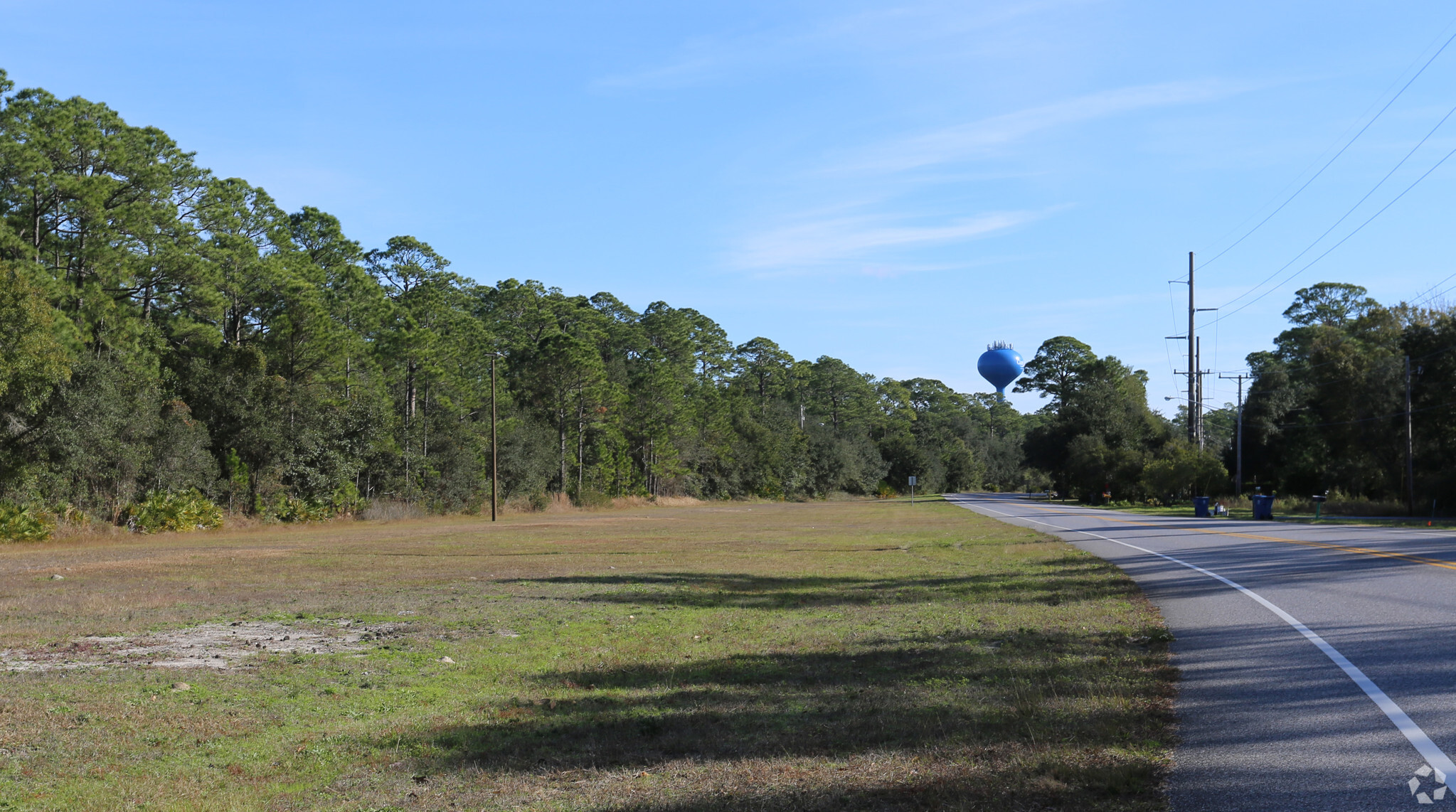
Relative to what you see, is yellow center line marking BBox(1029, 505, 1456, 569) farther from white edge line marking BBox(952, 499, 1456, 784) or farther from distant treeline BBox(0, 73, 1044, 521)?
distant treeline BBox(0, 73, 1044, 521)

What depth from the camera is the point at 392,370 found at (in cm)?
5900

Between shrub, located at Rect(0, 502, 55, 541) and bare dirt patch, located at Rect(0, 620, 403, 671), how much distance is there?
2432cm

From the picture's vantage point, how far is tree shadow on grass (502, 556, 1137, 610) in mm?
16438

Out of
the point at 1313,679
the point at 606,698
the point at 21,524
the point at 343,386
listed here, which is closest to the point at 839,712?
the point at 606,698

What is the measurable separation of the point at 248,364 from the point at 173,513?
30.5 feet

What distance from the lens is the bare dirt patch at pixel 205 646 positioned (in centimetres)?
1057

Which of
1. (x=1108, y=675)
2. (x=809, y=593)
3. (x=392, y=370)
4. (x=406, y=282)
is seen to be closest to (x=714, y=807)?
(x=1108, y=675)

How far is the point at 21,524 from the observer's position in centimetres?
3228

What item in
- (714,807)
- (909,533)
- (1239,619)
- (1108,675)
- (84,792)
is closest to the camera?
(714,807)

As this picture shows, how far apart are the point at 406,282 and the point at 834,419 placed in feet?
271

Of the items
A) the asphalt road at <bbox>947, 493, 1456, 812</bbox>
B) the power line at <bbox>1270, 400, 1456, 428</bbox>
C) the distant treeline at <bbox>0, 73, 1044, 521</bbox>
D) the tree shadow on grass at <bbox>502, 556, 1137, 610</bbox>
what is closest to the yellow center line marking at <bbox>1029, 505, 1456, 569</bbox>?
the asphalt road at <bbox>947, 493, 1456, 812</bbox>

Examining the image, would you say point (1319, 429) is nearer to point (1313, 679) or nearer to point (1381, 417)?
point (1381, 417)

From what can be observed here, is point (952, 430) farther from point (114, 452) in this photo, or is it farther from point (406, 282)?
point (114, 452)

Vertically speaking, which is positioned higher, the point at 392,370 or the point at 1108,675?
the point at 392,370
